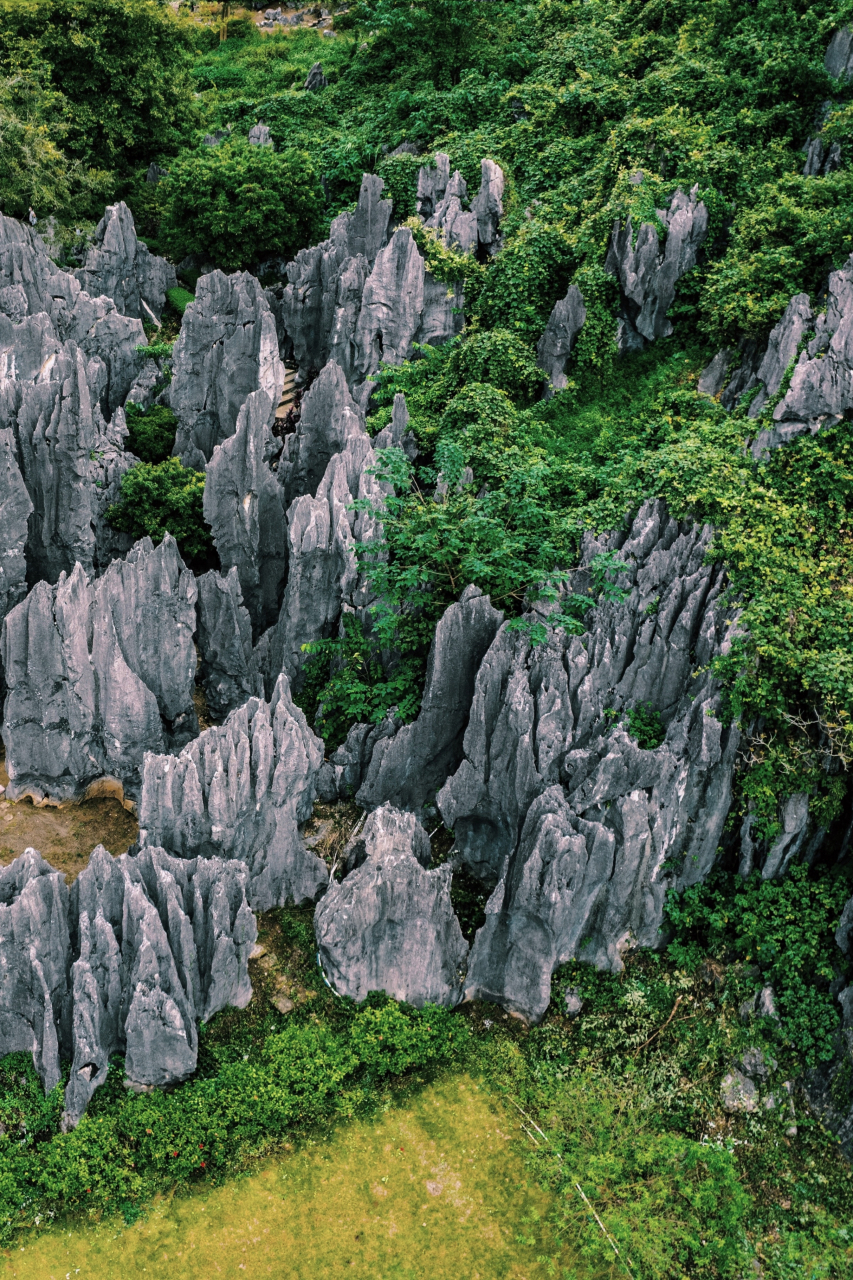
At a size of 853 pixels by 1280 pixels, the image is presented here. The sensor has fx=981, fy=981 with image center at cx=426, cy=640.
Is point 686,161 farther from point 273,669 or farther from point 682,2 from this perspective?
point 273,669

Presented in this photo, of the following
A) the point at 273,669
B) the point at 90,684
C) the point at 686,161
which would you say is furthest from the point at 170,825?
the point at 686,161

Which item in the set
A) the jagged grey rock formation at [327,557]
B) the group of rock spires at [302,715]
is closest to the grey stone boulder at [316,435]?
the group of rock spires at [302,715]

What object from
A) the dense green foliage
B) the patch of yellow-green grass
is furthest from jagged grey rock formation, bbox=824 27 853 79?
the patch of yellow-green grass

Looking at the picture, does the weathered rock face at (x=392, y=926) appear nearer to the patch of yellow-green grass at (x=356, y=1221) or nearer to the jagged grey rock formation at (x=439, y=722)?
the patch of yellow-green grass at (x=356, y=1221)

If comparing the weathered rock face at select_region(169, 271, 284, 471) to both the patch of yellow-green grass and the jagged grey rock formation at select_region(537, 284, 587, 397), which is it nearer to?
the jagged grey rock formation at select_region(537, 284, 587, 397)

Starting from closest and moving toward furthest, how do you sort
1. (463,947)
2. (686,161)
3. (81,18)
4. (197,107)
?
(463,947)
(686,161)
(81,18)
(197,107)

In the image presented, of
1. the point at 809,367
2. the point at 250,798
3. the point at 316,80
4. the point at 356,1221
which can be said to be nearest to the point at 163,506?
the point at 250,798
